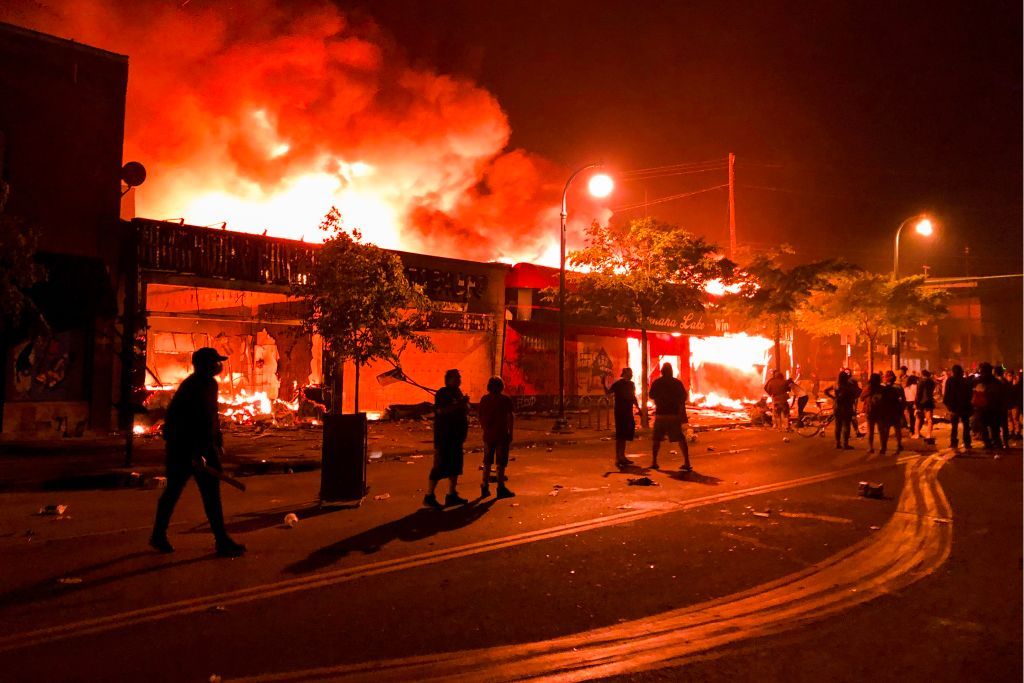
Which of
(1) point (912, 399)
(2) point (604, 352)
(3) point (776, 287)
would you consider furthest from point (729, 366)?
(1) point (912, 399)

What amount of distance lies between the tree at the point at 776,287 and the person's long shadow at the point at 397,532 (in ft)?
59.1

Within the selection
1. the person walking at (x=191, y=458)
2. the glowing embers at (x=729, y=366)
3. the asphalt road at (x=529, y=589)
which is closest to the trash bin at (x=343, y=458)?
the asphalt road at (x=529, y=589)

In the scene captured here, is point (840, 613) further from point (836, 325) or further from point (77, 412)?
point (836, 325)

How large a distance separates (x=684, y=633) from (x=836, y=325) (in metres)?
29.9

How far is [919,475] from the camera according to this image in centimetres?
1173

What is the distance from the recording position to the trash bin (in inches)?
357

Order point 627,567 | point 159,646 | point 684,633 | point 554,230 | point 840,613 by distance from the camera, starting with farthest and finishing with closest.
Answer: point 554,230 → point 627,567 → point 840,613 → point 684,633 → point 159,646

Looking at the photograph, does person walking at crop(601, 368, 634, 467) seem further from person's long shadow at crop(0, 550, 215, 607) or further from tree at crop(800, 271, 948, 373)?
tree at crop(800, 271, 948, 373)

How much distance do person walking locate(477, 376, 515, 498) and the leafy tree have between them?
7.76 metres

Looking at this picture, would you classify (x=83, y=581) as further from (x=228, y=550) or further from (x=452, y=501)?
(x=452, y=501)

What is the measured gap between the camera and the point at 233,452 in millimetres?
14094

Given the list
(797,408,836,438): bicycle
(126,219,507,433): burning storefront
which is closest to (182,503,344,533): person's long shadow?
(126,219,507,433): burning storefront

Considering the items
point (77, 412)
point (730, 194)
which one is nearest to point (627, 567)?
point (77, 412)

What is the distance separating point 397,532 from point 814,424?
59.2ft
